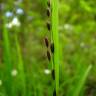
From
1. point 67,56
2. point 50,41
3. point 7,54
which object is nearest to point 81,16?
point 67,56

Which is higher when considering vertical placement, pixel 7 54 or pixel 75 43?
pixel 7 54

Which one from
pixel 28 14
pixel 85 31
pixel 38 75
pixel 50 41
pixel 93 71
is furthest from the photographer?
pixel 85 31

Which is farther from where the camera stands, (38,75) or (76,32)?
(76,32)

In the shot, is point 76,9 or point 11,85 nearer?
point 11,85

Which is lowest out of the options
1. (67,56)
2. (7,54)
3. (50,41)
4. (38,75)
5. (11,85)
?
(67,56)

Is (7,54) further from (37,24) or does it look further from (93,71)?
(37,24)

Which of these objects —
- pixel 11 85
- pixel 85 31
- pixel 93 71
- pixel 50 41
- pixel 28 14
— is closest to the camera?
pixel 50 41

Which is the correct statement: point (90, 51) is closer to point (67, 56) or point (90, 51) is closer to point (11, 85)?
point (67, 56)

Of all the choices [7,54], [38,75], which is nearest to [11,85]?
[7,54]

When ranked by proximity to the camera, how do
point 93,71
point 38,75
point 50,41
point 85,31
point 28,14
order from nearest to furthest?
1. point 50,41
2. point 38,75
3. point 93,71
4. point 28,14
5. point 85,31
